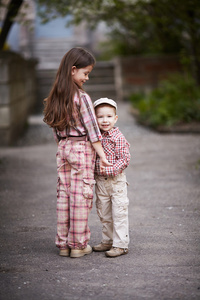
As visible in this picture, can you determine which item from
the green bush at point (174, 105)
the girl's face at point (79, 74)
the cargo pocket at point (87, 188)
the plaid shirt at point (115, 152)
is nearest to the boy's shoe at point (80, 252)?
the cargo pocket at point (87, 188)

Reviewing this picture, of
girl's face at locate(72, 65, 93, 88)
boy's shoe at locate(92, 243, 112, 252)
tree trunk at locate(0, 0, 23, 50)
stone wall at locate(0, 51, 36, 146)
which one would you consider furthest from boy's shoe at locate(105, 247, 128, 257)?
tree trunk at locate(0, 0, 23, 50)

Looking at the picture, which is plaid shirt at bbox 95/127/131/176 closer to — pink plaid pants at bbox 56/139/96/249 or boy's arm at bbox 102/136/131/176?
boy's arm at bbox 102/136/131/176

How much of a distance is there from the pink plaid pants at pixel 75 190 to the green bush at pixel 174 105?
687cm

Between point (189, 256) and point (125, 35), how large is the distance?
48.6ft

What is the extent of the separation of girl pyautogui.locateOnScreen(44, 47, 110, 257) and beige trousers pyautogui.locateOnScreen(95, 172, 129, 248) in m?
0.11

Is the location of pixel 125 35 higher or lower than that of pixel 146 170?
higher

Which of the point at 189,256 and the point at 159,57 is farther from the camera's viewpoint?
the point at 159,57

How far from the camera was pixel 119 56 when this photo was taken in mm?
17234

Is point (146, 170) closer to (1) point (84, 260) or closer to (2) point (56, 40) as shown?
(1) point (84, 260)

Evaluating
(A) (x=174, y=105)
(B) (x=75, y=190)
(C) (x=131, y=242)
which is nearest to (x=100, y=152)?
(B) (x=75, y=190)

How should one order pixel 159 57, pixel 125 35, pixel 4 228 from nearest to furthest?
pixel 4 228
pixel 159 57
pixel 125 35

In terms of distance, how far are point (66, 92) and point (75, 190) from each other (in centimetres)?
73

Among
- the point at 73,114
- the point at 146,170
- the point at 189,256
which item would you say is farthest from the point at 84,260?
the point at 146,170

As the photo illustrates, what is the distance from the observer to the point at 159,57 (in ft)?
51.8
